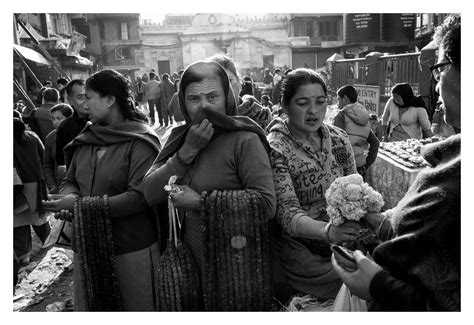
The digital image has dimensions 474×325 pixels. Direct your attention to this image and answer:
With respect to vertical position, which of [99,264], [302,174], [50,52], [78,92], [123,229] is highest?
[50,52]

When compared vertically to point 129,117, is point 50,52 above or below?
above

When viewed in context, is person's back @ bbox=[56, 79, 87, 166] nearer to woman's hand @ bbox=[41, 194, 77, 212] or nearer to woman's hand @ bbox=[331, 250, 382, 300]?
woman's hand @ bbox=[41, 194, 77, 212]

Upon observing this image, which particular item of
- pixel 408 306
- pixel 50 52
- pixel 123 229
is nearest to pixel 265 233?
pixel 408 306

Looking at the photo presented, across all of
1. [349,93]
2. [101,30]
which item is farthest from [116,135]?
[101,30]

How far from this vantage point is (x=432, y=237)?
1240 millimetres

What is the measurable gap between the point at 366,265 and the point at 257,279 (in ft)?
1.94

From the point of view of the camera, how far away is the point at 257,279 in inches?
74.0

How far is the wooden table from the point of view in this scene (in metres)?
4.22

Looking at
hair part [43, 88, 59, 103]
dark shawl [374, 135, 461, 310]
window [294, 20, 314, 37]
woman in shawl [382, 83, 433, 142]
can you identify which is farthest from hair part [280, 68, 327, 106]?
window [294, 20, 314, 37]

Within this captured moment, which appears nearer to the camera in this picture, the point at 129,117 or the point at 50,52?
the point at 129,117

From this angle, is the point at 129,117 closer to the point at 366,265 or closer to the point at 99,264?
the point at 99,264

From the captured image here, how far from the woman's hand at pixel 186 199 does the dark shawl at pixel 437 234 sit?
89 centimetres

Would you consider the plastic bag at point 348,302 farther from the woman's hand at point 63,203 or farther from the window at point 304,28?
the window at point 304,28

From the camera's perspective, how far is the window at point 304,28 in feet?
141
